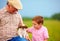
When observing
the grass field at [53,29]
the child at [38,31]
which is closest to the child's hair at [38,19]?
the child at [38,31]

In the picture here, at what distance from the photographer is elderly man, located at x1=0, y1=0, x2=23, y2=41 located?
181 centimetres

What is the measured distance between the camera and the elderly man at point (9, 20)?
5.93 feet

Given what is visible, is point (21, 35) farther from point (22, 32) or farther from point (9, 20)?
point (9, 20)

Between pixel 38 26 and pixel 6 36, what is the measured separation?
34 cm

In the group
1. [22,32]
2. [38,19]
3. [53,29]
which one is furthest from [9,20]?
[53,29]

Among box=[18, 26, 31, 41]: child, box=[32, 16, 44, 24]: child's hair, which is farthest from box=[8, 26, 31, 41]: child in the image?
box=[32, 16, 44, 24]: child's hair

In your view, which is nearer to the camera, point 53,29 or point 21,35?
point 21,35

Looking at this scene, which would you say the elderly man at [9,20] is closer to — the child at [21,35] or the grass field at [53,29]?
the child at [21,35]

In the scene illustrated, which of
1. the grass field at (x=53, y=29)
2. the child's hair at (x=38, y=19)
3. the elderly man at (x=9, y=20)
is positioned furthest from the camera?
the grass field at (x=53, y=29)

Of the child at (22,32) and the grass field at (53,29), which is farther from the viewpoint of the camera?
the grass field at (53,29)

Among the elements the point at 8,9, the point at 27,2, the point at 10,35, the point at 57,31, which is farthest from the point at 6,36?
the point at 57,31

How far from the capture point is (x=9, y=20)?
73.2 inches

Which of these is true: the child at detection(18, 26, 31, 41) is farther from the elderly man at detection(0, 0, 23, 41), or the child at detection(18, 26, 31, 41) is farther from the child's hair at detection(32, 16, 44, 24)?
the child's hair at detection(32, 16, 44, 24)

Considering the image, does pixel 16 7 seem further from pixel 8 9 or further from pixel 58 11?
pixel 58 11
